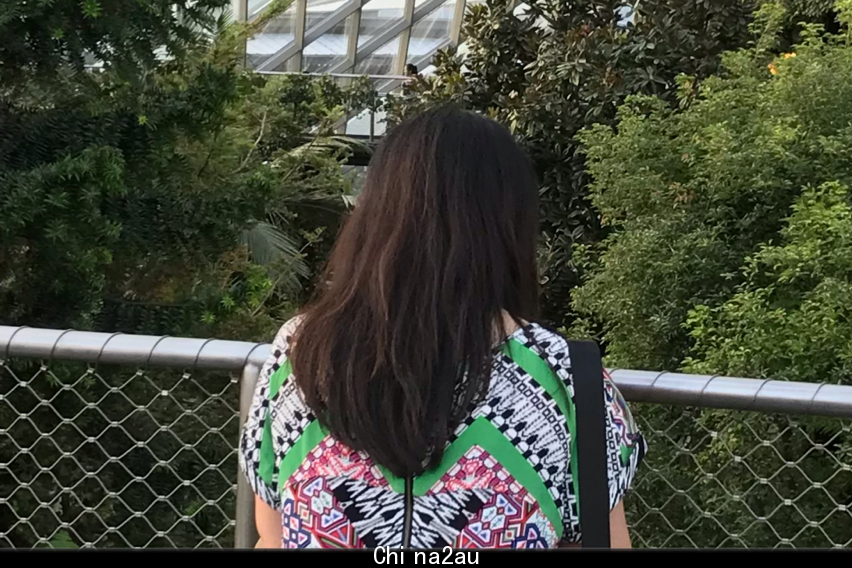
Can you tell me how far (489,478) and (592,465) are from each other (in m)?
0.14

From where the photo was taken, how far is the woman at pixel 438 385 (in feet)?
4.21

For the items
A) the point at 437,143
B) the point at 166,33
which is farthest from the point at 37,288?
the point at 437,143

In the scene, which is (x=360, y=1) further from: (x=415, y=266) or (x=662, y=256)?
(x=415, y=266)

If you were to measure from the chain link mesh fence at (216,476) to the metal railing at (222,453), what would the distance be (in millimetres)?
13

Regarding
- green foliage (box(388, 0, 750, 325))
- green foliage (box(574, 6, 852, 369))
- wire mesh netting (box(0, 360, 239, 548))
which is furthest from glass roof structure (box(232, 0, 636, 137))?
wire mesh netting (box(0, 360, 239, 548))

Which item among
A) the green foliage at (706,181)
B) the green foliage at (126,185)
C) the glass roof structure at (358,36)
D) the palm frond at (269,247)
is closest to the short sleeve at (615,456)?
the green foliage at (706,181)

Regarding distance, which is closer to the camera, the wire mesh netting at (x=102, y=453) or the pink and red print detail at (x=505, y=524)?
the pink and red print detail at (x=505, y=524)

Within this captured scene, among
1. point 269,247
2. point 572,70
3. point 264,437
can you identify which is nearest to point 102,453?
point 264,437

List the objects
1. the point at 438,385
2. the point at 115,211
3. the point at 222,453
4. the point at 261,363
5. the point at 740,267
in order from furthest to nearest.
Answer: the point at 115,211, the point at 740,267, the point at 222,453, the point at 261,363, the point at 438,385

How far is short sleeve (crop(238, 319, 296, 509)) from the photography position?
4.61 feet

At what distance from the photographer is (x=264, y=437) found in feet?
4.63

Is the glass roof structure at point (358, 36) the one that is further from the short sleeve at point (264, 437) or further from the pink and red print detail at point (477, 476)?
the pink and red print detail at point (477, 476)

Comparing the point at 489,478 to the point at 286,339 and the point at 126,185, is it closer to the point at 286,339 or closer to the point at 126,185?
the point at 286,339

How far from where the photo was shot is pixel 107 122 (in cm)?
536
